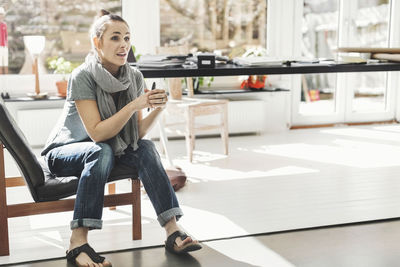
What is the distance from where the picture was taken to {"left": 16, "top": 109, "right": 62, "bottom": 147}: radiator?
16.2 feet

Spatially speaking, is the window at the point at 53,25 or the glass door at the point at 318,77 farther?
the glass door at the point at 318,77

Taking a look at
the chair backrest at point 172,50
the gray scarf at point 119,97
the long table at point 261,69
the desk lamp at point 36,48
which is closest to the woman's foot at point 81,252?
the gray scarf at point 119,97

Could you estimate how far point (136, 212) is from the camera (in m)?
2.74

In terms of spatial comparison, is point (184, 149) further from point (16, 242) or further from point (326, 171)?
point (16, 242)

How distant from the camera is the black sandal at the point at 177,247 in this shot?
254 cm

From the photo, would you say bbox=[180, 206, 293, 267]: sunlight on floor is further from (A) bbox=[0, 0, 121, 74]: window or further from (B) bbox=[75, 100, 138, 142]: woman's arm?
(A) bbox=[0, 0, 121, 74]: window

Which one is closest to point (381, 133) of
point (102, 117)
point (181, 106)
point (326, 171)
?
point (326, 171)

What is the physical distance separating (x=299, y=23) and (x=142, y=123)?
358 cm

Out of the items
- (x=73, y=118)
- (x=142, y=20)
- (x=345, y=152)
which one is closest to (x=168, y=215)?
(x=73, y=118)

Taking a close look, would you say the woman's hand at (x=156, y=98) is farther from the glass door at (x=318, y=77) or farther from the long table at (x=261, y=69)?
the glass door at (x=318, y=77)

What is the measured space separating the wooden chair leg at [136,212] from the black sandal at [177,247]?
0.67 ft

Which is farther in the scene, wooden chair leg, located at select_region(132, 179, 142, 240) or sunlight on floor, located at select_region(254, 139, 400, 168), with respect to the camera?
sunlight on floor, located at select_region(254, 139, 400, 168)

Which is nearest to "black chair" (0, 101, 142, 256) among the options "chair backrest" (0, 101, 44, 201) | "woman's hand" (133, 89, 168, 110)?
"chair backrest" (0, 101, 44, 201)

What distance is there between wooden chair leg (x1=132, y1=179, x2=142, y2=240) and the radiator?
8.25 ft
